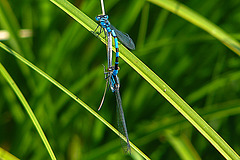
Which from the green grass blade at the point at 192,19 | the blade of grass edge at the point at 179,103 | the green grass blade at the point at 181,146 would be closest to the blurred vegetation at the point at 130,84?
the green grass blade at the point at 181,146

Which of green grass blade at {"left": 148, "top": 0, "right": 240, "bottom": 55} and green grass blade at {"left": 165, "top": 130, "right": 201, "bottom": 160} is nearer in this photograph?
green grass blade at {"left": 148, "top": 0, "right": 240, "bottom": 55}

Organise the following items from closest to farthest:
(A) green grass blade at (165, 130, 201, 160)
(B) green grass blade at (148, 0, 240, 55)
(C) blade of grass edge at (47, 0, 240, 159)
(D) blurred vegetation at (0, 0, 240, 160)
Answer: (C) blade of grass edge at (47, 0, 240, 159) → (B) green grass blade at (148, 0, 240, 55) → (A) green grass blade at (165, 130, 201, 160) → (D) blurred vegetation at (0, 0, 240, 160)

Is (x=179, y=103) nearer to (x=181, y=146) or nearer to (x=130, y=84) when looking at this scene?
(x=181, y=146)

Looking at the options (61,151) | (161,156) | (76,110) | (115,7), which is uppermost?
(115,7)

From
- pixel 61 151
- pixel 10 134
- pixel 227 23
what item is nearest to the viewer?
pixel 61 151

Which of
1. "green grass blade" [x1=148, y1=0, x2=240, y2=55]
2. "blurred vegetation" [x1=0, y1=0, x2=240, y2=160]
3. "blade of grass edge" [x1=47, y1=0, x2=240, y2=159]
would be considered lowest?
"blade of grass edge" [x1=47, y1=0, x2=240, y2=159]

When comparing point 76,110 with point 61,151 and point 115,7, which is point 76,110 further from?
point 115,7

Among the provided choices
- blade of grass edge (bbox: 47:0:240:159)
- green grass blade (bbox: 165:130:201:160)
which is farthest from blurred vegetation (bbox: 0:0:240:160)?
blade of grass edge (bbox: 47:0:240:159)

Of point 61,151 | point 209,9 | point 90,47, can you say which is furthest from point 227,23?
point 61,151

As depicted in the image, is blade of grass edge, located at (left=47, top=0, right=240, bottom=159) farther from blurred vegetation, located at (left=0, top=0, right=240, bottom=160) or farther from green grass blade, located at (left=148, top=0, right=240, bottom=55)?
blurred vegetation, located at (left=0, top=0, right=240, bottom=160)
